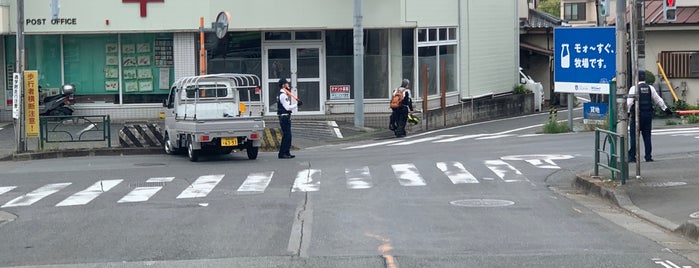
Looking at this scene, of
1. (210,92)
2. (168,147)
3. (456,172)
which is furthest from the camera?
(168,147)

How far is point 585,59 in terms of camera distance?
2338 centimetres

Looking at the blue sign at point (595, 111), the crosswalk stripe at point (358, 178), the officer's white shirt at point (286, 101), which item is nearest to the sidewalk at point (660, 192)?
the crosswalk stripe at point (358, 178)

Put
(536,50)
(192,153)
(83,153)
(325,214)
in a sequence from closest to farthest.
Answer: (325,214) < (192,153) < (83,153) < (536,50)

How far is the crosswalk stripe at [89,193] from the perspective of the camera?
598 inches

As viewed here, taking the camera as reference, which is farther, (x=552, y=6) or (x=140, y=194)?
(x=552, y=6)

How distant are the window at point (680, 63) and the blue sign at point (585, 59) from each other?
1229 cm

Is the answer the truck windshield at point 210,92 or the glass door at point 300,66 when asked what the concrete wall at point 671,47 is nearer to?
the glass door at point 300,66

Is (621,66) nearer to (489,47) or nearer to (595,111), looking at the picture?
(595,111)

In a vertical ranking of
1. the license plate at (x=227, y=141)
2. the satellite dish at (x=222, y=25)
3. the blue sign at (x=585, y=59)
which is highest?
the satellite dish at (x=222, y=25)

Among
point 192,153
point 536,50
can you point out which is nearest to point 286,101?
point 192,153

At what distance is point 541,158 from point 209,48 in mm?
14086

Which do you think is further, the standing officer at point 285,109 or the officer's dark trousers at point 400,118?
the officer's dark trousers at point 400,118

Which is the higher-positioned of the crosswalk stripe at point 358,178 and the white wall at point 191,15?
the white wall at point 191,15

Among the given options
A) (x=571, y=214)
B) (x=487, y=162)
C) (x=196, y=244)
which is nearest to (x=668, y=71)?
(x=487, y=162)
